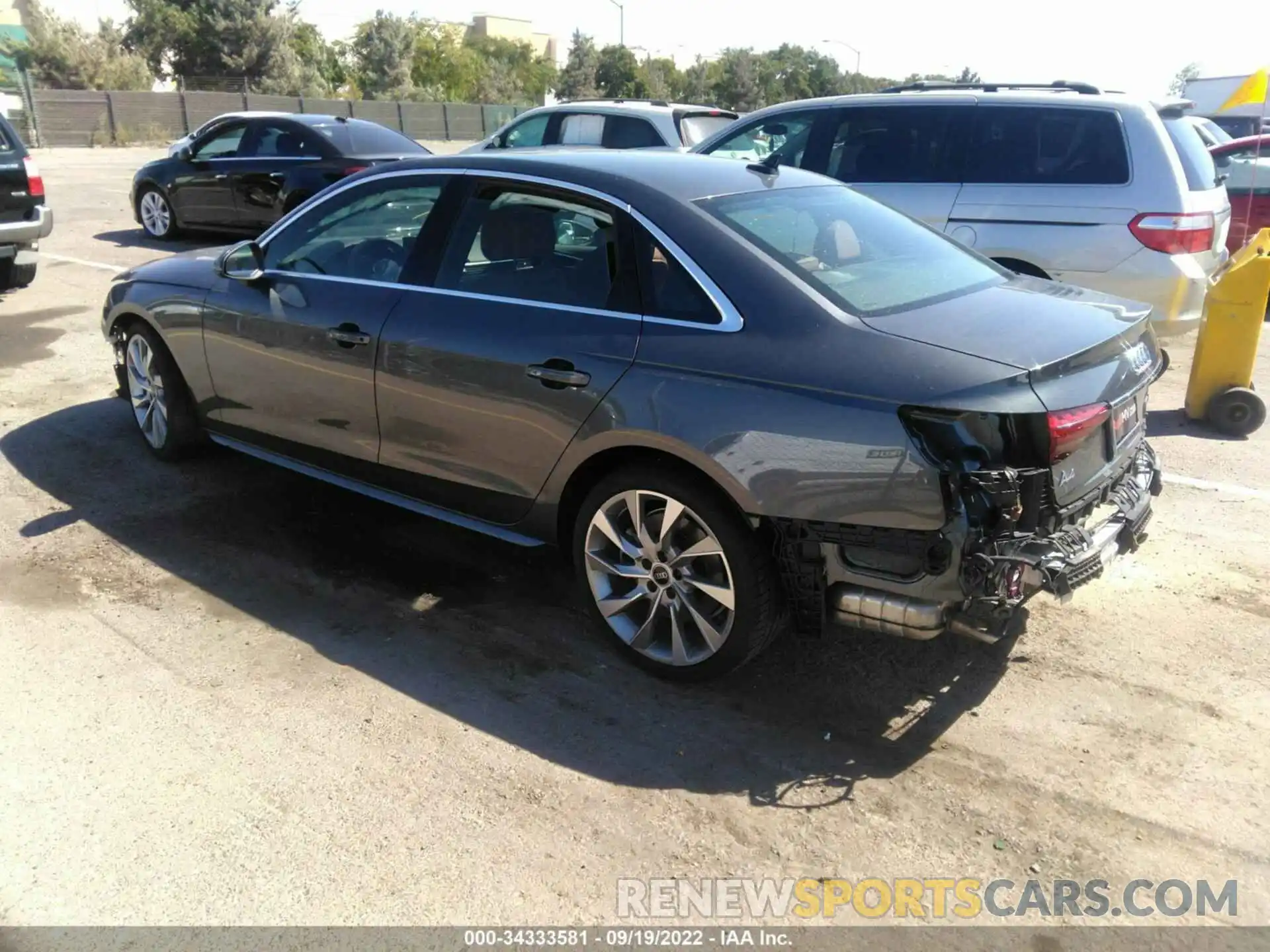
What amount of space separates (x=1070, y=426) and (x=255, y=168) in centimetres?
1153

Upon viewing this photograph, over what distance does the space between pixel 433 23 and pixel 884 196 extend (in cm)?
8431

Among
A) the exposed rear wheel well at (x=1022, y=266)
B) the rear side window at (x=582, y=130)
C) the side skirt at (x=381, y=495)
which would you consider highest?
the rear side window at (x=582, y=130)

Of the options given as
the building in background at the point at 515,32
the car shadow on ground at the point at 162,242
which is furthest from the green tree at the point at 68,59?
the building in background at the point at 515,32

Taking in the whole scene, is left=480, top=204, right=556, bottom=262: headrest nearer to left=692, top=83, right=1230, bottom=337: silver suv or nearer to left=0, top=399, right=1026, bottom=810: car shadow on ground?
left=0, top=399, right=1026, bottom=810: car shadow on ground

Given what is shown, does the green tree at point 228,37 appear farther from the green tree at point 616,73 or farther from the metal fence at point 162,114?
the green tree at point 616,73

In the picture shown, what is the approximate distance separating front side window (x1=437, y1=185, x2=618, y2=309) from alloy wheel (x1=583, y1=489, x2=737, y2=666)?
2.53ft

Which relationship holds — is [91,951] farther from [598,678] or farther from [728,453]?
[728,453]

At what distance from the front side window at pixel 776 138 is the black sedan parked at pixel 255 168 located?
5.09 m

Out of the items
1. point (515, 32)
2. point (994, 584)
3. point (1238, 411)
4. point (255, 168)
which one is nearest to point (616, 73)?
point (515, 32)

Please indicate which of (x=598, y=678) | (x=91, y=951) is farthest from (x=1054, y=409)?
(x=91, y=951)

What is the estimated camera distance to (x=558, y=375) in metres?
3.74

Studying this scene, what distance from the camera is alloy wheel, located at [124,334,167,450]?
559cm

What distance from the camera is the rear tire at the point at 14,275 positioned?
35.0ft

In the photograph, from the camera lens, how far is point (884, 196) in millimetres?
7375
